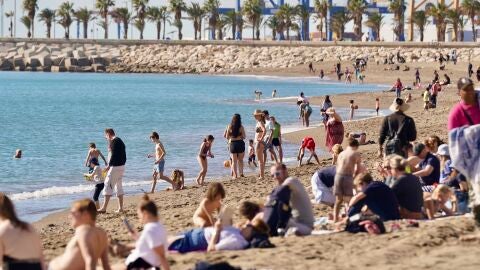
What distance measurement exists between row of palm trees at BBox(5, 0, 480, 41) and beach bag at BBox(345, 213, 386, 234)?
111 metres

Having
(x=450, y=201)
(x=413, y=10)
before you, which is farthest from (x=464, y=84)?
(x=413, y=10)

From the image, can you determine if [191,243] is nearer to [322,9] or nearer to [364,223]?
[364,223]

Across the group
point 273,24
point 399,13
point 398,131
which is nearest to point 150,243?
point 398,131

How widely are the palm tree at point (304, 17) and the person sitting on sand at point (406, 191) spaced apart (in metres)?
138

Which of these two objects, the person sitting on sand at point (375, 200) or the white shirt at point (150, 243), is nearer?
the white shirt at point (150, 243)

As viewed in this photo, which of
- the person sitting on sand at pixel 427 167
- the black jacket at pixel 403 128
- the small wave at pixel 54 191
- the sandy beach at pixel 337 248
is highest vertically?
the black jacket at pixel 403 128

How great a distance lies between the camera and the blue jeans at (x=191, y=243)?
36.0 feet

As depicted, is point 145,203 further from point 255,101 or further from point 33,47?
point 33,47

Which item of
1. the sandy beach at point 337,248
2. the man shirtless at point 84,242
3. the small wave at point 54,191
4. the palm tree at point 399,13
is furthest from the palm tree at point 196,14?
the man shirtless at point 84,242

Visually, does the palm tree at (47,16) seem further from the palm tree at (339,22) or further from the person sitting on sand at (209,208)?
the person sitting on sand at (209,208)

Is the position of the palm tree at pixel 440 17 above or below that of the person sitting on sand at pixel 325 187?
above

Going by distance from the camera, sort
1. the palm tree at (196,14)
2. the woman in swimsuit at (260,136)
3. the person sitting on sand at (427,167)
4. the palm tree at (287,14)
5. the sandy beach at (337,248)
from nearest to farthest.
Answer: the sandy beach at (337,248) → the person sitting on sand at (427,167) → the woman in swimsuit at (260,136) → the palm tree at (287,14) → the palm tree at (196,14)

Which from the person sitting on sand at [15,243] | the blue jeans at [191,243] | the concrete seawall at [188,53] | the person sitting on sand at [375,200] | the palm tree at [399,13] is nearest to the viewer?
the person sitting on sand at [15,243]

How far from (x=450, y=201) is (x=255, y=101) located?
4789 cm
